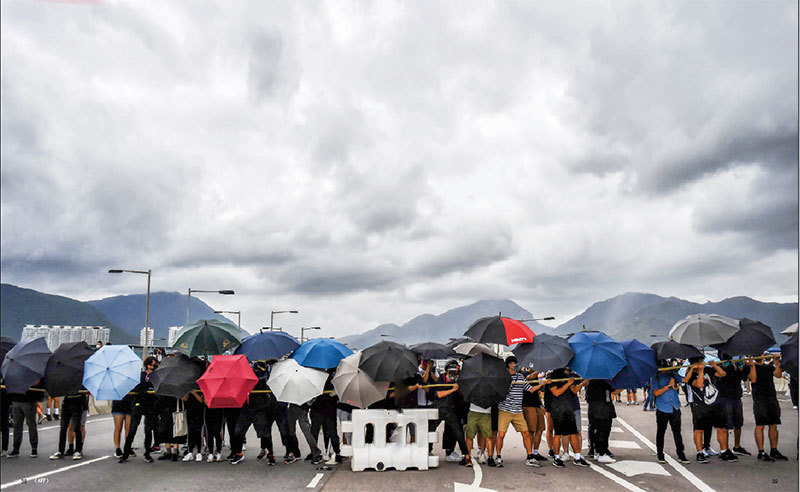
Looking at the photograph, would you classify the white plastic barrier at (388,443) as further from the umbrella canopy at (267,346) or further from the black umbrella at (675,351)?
the black umbrella at (675,351)

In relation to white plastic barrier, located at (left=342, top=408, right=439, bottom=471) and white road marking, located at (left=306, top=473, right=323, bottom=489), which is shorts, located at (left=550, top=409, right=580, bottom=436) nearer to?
white plastic barrier, located at (left=342, top=408, right=439, bottom=471)

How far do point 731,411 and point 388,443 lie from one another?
7.03 meters

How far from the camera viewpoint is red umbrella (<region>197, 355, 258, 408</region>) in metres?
10.2

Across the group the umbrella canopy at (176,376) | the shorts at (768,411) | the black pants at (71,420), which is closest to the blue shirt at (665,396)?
the shorts at (768,411)

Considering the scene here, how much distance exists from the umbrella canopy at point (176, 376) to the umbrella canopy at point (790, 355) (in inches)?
436

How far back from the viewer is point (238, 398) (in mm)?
10219

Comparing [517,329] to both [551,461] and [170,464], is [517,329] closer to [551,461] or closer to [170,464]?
[551,461]

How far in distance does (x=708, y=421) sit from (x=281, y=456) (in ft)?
28.4

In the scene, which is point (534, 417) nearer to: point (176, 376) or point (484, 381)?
point (484, 381)

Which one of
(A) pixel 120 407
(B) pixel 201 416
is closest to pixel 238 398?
Result: (B) pixel 201 416

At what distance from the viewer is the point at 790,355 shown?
1034 cm

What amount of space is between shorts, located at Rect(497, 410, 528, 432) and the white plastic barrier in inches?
51.4

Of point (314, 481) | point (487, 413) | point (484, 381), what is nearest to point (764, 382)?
point (487, 413)

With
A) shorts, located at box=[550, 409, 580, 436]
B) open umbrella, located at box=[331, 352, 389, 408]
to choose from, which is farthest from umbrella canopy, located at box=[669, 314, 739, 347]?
open umbrella, located at box=[331, 352, 389, 408]
